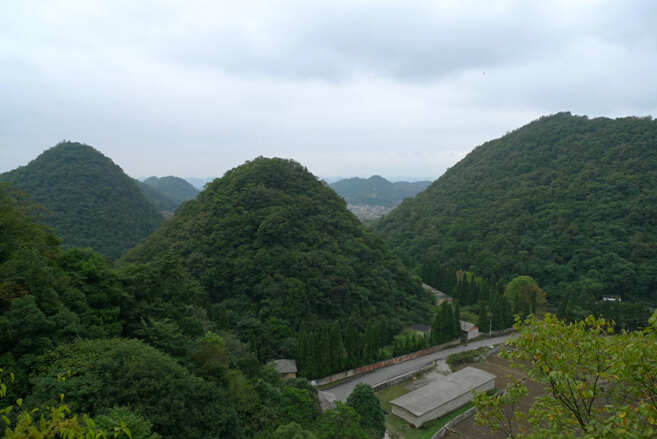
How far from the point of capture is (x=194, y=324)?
18703 millimetres

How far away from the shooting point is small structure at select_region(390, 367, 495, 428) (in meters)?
19.8

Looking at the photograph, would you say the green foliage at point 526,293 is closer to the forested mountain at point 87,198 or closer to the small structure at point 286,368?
the small structure at point 286,368

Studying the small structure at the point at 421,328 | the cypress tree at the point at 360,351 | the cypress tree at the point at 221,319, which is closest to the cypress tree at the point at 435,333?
the small structure at the point at 421,328

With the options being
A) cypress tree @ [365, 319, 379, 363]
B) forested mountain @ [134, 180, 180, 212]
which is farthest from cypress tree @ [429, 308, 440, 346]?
forested mountain @ [134, 180, 180, 212]

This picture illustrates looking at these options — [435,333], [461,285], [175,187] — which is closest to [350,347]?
[435,333]

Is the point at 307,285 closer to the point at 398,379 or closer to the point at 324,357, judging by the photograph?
the point at 324,357

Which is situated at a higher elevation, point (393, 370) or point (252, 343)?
point (252, 343)

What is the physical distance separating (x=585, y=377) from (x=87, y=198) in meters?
71.1

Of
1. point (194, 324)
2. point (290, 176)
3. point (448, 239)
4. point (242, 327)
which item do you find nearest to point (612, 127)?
point (448, 239)

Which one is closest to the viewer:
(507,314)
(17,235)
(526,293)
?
(17,235)

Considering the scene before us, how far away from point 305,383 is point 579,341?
1516 cm

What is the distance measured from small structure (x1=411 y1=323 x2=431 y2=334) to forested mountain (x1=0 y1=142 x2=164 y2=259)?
145 ft

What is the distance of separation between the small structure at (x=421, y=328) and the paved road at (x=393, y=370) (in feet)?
8.26

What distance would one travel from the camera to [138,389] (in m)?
10.2
